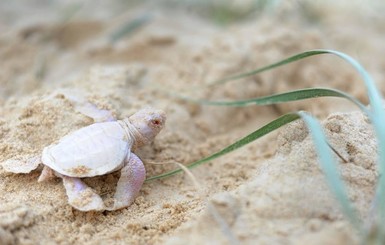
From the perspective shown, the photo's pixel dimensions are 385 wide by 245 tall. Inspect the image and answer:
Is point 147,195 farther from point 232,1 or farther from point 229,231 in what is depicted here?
point 232,1

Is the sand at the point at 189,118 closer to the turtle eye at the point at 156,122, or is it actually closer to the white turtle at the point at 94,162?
the white turtle at the point at 94,162

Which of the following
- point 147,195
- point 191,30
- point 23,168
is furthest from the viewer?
point 191,30

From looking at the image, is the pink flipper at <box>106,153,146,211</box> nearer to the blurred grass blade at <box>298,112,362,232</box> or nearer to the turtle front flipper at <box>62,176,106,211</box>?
the turtle front flipper at <box>62,176,106,211</box>

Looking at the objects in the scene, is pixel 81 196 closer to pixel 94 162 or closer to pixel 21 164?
pixel 94 162

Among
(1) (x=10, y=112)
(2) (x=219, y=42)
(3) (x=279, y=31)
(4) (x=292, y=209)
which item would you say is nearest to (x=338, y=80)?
(3) (x=279, y=31)

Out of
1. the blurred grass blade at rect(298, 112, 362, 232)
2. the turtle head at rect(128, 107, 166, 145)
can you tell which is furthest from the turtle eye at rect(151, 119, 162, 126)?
the blurred grass blade at rect(298, 112, 362, 232)
